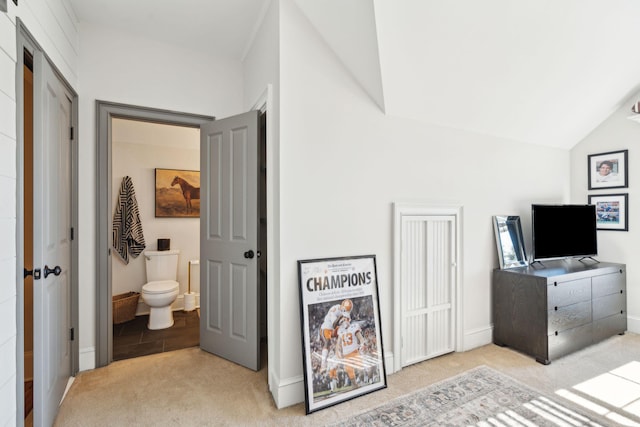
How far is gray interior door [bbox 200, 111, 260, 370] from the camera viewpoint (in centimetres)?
240

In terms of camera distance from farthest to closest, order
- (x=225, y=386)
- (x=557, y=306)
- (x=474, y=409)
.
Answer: (x=557, y=306) < (x=225, y=386) < (x=474, y=409)

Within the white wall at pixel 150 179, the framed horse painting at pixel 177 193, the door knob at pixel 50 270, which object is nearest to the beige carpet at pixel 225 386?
the door knob at pixel 50 270

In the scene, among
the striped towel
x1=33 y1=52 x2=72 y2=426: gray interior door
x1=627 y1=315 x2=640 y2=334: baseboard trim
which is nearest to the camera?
x1=33 y1=52 x2=72 y2=426: gray interior door

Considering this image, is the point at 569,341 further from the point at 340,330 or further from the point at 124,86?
the point at 124,86

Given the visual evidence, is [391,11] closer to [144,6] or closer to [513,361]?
[144,6]

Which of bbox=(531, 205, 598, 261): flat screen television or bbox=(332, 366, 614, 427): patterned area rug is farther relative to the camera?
bbox=(531, 205, 598, 261): flat screen television

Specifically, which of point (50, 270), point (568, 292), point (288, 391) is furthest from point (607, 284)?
point (50, 270)

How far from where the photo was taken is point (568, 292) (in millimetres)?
2609

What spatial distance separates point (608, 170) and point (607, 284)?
1265mm

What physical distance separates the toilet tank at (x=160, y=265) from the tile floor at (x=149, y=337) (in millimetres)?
506

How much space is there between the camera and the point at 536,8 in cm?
196

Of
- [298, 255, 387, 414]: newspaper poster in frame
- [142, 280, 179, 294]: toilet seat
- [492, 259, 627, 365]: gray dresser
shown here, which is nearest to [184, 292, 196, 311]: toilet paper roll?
[142, 280, 179, 294]: toilet seat

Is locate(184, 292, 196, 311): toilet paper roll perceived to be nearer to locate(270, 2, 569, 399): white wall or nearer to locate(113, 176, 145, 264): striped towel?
locate(113, 176, 145, 264): striped towel

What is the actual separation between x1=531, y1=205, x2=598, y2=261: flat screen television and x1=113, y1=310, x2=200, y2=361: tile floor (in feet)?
11.3
